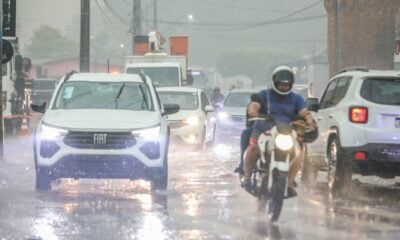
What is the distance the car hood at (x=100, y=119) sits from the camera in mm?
11266

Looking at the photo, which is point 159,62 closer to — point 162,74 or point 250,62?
point 162,74

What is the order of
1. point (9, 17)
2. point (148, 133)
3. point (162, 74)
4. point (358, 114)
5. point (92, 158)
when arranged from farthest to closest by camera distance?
point (162, 74) < point (9, 17) < point (358, 114) < point (148, 133) < point (92, 158)

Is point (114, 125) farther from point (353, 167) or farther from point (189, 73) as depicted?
point (189, 73)

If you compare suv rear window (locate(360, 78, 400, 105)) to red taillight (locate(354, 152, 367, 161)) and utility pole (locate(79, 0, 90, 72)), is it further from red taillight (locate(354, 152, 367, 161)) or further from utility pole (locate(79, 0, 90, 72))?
utility pole (locate(79, 0, 90, 72))

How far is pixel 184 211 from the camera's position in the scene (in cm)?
1014

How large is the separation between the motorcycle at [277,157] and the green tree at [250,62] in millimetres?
103009

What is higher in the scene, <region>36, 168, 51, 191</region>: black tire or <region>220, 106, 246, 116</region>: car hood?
<region>220, 106, 246, 116</region>: car hood

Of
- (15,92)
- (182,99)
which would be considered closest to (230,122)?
(182,99)

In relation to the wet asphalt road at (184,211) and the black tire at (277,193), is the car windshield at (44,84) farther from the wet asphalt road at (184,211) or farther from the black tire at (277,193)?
the black tire at (277,193)

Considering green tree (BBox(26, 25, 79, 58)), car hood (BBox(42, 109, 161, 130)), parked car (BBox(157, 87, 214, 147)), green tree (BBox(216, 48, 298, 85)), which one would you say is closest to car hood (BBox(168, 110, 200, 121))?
parked car (BBox(157, 87, 214, 147))

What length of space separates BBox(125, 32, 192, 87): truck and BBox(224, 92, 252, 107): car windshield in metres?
1.79

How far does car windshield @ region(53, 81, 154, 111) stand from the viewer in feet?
40.9

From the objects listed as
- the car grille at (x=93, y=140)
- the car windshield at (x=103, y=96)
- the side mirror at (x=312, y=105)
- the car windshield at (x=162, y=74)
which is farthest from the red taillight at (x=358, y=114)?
the car windshield at (x=162, y=74)

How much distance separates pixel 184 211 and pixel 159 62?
18077mm
